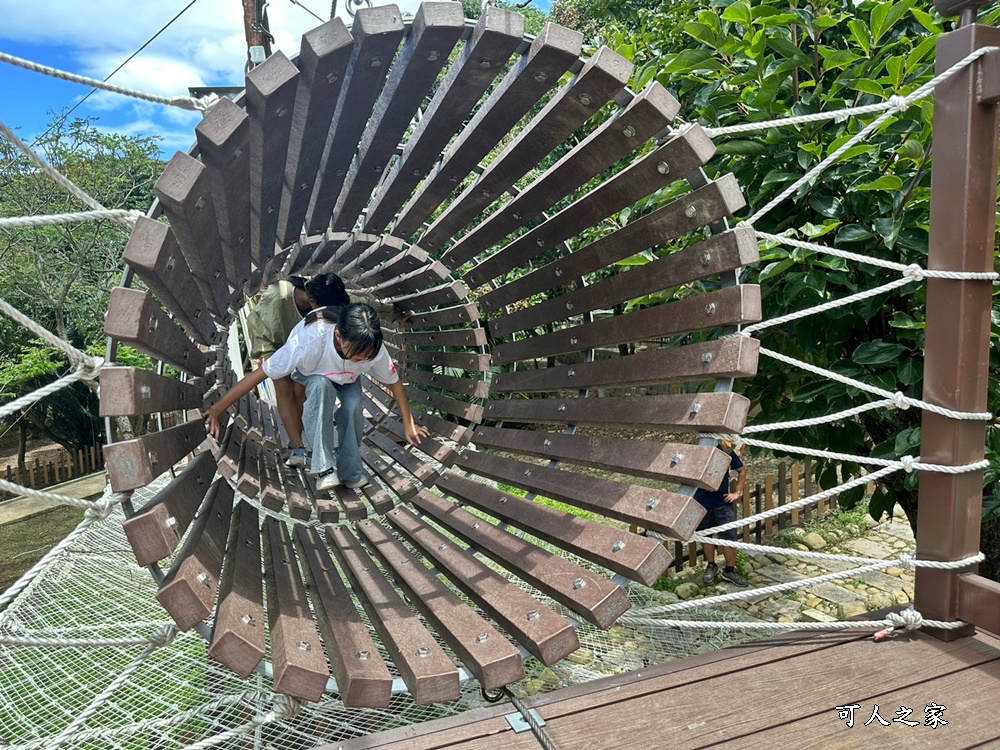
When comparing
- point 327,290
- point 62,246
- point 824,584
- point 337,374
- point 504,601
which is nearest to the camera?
point 504,601

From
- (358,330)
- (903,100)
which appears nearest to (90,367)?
(358,330)

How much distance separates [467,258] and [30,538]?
866cm

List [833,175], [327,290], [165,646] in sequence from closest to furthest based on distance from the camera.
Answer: [165,646] → [833,175] → [327,290]

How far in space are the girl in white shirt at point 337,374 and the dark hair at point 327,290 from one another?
13.1 inches

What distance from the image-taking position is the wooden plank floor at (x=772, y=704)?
5.57ft

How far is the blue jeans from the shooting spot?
361 centimetres

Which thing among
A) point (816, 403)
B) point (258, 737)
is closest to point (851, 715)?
point (816, 403)

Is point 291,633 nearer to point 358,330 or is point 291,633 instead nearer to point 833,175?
point 358,330

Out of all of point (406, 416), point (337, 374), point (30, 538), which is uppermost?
point (337, 374)

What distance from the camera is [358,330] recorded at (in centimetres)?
331

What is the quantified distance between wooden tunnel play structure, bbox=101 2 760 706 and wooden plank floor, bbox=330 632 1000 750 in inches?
4.6

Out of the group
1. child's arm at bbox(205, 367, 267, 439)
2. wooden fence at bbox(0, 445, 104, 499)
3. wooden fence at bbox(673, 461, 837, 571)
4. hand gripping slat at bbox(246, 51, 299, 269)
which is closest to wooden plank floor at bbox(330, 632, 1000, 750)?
child's arm at bbox(205, 367, 267, 439)

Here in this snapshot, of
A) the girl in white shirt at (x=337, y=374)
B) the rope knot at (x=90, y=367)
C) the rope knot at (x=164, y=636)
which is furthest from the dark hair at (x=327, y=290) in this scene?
the rope knot at (x=164, y=636)

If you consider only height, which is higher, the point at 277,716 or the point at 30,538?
the point at 277,716
